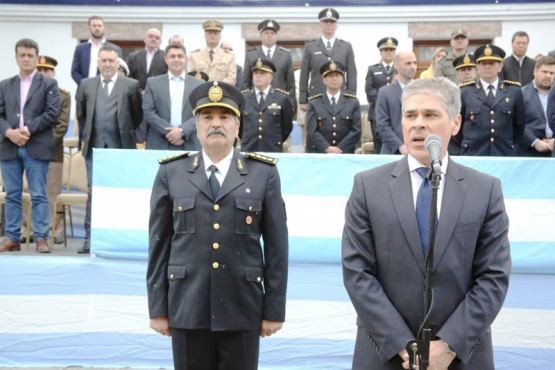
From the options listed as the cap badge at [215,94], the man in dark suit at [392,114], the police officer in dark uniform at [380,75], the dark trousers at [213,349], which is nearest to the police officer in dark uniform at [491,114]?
the man in dark suit at [392,114]

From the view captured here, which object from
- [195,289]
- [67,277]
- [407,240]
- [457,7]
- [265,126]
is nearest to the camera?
[407,240]

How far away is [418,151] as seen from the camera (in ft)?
12.9

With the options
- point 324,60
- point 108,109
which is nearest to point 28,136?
point 108,109

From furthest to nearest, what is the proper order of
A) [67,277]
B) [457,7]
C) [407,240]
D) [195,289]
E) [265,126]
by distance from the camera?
[457,7], [265,126], [67,277], [195,289], [407,240]

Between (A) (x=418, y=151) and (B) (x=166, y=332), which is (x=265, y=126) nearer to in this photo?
(B) (x=166, y=332)

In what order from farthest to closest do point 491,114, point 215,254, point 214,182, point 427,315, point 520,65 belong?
point 520,65
point 491,114
point 214,182
point 215,254
point 427,315

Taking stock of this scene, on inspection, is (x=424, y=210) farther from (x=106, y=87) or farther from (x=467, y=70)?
(x=467, y=70)

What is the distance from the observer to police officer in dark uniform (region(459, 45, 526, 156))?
31.4 ft

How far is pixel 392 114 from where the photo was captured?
10.0m

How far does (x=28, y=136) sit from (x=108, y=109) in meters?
0.88

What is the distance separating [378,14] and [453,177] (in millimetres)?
15258

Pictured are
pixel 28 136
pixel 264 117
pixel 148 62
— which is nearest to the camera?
pixel 28 136

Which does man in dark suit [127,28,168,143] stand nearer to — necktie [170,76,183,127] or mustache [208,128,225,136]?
necktie [170,76,183,127]

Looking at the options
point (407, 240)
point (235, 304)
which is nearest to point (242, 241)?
point (235, 304)
